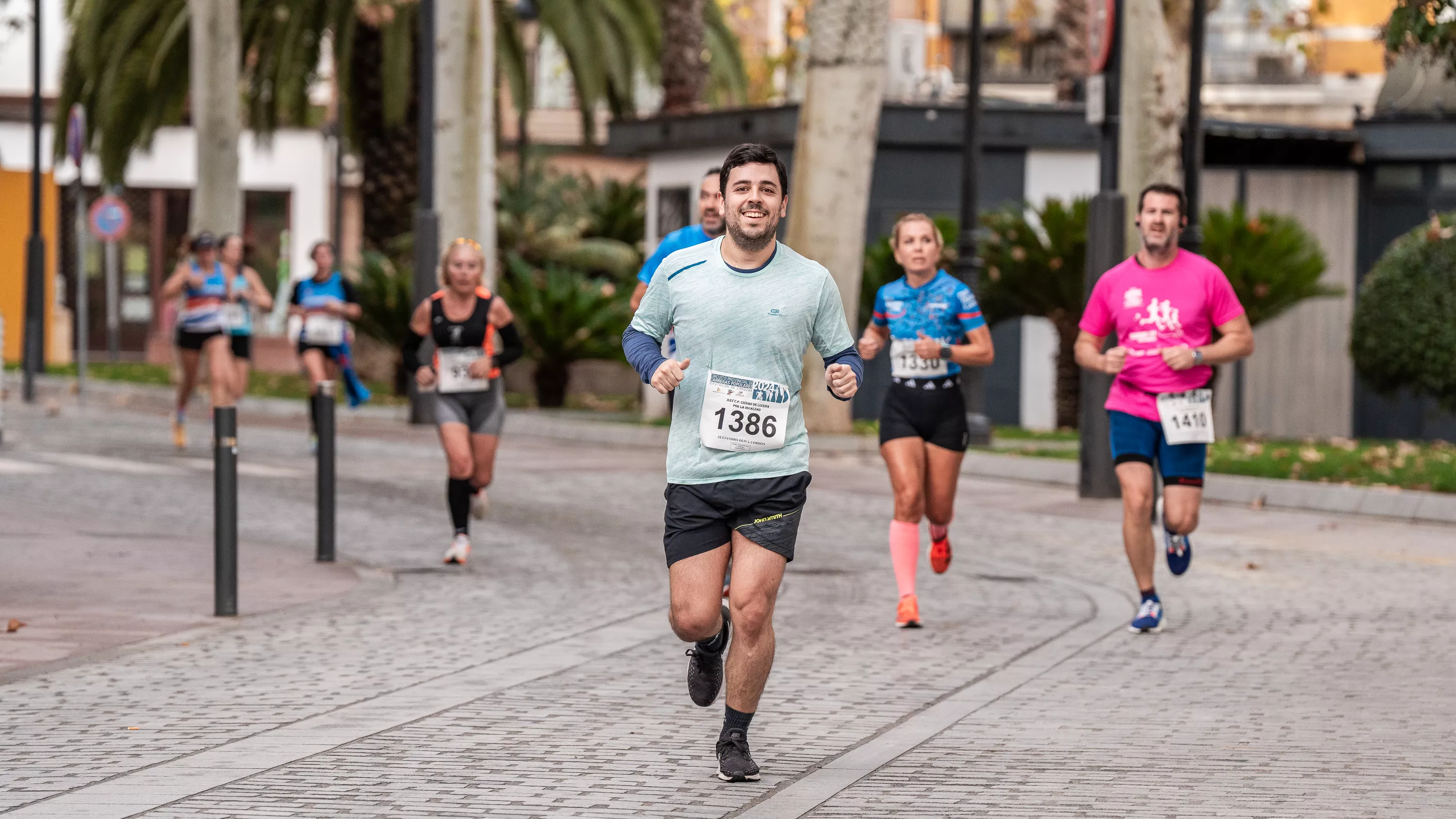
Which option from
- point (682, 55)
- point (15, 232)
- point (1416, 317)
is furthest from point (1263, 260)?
point (15, 232)

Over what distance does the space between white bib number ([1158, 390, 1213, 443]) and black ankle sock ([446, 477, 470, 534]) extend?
393 cm

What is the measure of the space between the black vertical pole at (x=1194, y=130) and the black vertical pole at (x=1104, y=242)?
59 centimetres

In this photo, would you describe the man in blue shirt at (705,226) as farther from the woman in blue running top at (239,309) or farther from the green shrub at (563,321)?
the green shrub at (563,321)

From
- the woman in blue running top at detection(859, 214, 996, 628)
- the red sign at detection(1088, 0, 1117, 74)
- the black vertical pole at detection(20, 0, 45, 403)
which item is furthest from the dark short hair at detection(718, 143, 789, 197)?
the black vertical pole at detection(20, 0, 45, 403)

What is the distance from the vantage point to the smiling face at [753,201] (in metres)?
6.23

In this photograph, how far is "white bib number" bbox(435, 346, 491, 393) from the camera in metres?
11.6

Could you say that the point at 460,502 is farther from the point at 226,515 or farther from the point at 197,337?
the point at 197,337

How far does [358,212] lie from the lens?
5325cm

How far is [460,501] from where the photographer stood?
11641mm

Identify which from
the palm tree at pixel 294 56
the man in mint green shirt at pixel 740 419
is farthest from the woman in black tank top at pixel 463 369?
the palm tree at pixel 294 56

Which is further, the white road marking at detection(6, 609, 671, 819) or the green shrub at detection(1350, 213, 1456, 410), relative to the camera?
the green shrub at detection(1350, 213, 1456, 410)

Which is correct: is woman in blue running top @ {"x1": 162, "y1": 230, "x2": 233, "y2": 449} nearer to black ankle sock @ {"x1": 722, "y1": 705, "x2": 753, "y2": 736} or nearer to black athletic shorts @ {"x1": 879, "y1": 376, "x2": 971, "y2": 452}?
black athletic shorts @ {"x1": 879, "y1": 376, "x2": 971, "y2": 452}

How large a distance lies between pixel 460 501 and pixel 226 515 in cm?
238

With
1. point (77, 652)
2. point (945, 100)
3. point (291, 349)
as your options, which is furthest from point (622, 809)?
point (291, 349)
